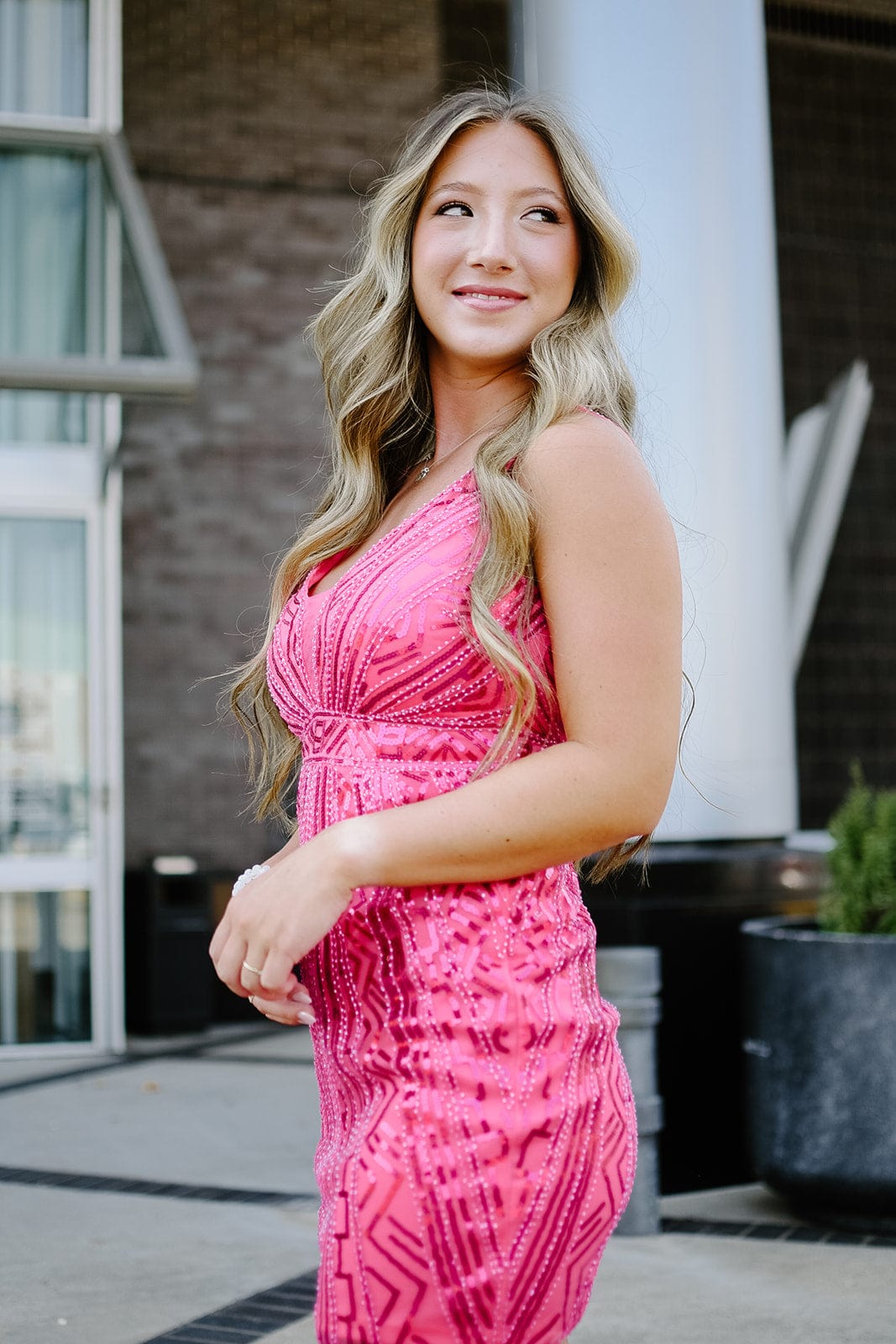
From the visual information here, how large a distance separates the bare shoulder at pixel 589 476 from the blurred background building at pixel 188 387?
16.0 ft

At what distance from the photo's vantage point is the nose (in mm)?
1416

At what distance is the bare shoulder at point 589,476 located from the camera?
125 centimetres

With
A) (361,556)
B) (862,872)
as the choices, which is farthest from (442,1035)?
(862,872)

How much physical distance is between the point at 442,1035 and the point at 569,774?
22 centimetres

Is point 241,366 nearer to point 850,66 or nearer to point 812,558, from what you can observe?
point 812,558

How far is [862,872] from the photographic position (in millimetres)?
4570

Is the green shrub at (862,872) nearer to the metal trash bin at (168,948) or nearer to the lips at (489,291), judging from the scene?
the lips at (489,291)

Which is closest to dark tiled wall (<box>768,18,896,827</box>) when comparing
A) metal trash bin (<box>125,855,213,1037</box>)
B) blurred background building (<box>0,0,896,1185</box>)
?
blurred background building (<box>0,0,896,1185</box>)

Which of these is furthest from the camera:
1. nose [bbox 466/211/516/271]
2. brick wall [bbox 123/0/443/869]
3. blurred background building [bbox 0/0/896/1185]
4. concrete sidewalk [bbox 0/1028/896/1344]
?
brick wall [bbox 123/0/443/869]

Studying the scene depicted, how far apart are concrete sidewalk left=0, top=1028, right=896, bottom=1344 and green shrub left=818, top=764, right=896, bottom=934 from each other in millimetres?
875

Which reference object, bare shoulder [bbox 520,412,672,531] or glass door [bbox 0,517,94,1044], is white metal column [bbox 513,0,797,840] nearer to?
→ bare shoulder [bbox 520,412,672,531]

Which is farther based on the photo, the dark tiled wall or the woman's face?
the dark tiled wall

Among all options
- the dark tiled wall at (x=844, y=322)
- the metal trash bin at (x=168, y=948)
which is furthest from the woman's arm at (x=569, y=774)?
the dark tiled wall at (x=844, y=322)

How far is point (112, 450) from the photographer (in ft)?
26.9
